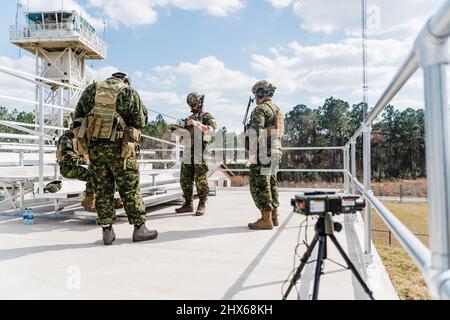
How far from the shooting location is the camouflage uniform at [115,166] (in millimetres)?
2994

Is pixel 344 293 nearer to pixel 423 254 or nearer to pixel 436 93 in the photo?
pixel 423 254

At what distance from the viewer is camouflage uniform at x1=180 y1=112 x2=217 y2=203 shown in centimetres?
457

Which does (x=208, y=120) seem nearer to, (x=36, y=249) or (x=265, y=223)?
(x=265, y=223)

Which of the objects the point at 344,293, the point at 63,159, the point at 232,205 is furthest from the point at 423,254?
the point at 232,205

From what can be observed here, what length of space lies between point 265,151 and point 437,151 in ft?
9.47

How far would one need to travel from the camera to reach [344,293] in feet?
6.08

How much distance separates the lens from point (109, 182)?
3084 mm

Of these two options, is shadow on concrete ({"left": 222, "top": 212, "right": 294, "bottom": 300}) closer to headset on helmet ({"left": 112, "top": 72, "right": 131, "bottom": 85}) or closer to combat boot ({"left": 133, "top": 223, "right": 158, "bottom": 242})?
combat boot ({"left": 133, "top": 223, "right": 158, "bottom": 242})

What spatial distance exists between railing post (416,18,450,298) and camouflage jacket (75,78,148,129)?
8.34 ft

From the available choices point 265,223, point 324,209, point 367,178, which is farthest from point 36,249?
point 367,178

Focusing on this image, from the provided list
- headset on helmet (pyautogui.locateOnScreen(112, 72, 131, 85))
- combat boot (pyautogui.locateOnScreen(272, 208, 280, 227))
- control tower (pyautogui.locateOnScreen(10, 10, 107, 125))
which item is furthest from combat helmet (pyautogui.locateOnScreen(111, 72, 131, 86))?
control tower (pyautogui.locateOnScreen(10, 10, 107, 125))

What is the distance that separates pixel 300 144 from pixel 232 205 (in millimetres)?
20196

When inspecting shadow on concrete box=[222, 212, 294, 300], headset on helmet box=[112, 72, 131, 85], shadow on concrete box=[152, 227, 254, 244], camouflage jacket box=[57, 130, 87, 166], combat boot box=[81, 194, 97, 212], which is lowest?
shadow on concrete box=[222, 212, 294, 300]

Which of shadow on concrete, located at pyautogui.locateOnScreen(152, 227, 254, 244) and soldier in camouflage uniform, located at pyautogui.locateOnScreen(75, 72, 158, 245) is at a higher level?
soldier in camouflage uniform, located at pyautogui.locateOnScreen(75, 72, 158, 245)
